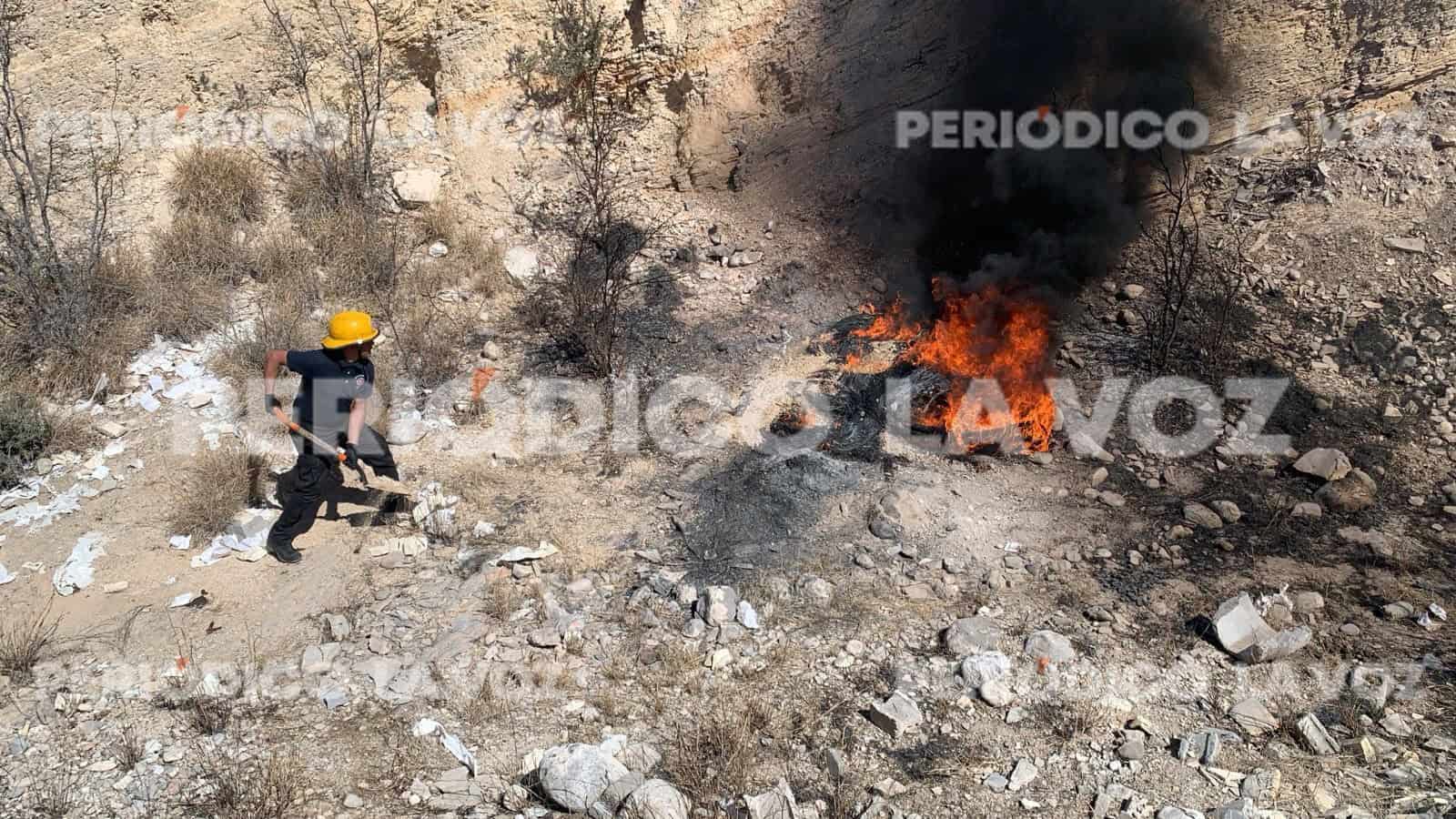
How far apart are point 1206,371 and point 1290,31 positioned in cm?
275

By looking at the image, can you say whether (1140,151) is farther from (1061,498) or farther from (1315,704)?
(1315,704)

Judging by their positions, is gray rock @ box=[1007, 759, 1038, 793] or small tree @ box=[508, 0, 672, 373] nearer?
gray rock @ box=[1007, 759, 1038, 793]

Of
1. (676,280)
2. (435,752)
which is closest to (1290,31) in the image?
(676,280)

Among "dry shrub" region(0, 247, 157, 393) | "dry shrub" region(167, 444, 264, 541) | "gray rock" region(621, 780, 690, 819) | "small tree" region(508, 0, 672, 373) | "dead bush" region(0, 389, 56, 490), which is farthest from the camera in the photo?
"small tree" region(508, 0, 672, 373)

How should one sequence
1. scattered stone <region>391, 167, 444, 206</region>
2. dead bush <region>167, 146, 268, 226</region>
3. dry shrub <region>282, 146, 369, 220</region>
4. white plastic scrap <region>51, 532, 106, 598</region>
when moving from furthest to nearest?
scattered stone <region>391, 167, 444, 206</region>, dry shrub <region>282, 146, 369, 220</region>, dead bush <region>167, 146, 268, 226</region>, white plastic scrap <region>51, 532, 106, 598</region>

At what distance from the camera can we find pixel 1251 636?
397cm

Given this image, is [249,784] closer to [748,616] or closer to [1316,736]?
[748,616]

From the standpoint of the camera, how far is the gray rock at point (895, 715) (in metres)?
3.70

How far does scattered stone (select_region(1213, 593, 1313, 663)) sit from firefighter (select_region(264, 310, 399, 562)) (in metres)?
4.45

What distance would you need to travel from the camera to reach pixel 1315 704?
375 cm

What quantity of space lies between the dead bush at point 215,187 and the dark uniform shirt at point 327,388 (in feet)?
12.3

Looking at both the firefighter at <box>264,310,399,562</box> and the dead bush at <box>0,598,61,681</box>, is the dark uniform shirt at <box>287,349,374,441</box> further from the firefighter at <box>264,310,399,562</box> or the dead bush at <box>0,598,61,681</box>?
the dead bush at <box>0,598,61,681</box>

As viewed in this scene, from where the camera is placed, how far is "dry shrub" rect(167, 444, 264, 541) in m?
5.07

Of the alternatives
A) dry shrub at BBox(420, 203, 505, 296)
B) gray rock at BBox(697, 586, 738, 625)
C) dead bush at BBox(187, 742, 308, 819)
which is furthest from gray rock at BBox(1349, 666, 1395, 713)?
dry shrub at BBox(420, 203, 505, 296)
